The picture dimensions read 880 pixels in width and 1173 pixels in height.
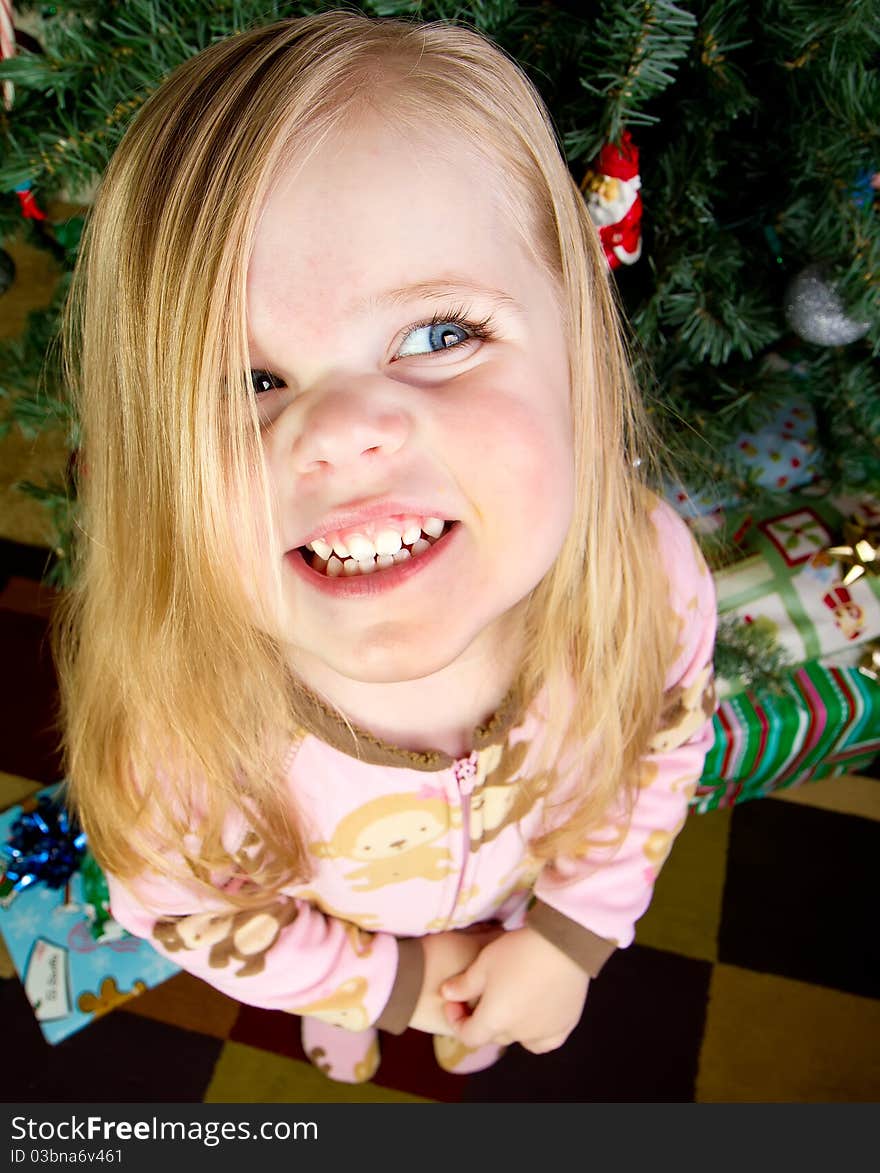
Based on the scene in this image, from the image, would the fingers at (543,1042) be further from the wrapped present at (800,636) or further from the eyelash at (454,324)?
the eyelash at (454,324)

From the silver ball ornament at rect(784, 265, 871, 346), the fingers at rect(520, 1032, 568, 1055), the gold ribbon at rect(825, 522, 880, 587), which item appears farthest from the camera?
the gold ribbon at rect(825, 522, 880, 587)

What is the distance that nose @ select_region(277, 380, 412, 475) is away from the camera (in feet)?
1.73

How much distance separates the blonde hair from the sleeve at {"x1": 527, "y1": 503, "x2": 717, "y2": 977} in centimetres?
3

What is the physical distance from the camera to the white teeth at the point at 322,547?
582mm

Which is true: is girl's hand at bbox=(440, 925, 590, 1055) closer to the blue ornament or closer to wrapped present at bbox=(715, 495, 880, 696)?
wrapped present at bbox=(715, 495, 880, 696)

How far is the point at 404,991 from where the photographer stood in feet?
2.81

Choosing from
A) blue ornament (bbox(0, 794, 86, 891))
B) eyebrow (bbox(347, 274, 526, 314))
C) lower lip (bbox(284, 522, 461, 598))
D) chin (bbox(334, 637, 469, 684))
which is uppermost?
eyebrow (bbox(347, 274, 526, 314))

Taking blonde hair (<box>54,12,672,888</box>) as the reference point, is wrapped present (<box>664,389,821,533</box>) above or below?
below

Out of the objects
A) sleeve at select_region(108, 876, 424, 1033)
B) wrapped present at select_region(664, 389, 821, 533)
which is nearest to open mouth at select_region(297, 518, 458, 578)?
sleeve at select_region(108, 876, 424, 1033)

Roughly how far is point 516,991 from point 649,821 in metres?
0.20

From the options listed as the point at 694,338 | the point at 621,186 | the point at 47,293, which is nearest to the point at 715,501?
the point at 694,338

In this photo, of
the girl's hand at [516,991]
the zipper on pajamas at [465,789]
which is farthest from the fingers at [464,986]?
the zipper on pajamas at [465,789]

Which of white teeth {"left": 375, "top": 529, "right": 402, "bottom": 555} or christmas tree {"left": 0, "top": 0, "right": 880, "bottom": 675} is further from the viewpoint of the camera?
christmas tree {"left": 0, "top": 0, "right": 880, "bottom": 675}

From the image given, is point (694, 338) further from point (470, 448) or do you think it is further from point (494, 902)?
point (494, 902)
